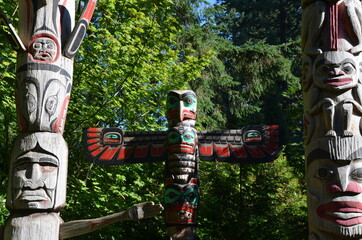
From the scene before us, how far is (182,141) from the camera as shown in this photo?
23.0ft

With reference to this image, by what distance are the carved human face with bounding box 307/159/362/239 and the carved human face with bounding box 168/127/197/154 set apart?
2699 millimetres

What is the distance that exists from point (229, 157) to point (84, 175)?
11.6 feet

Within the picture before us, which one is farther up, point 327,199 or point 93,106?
point 93,106

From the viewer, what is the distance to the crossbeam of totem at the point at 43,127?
443 cm

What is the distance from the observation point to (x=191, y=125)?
7.34m

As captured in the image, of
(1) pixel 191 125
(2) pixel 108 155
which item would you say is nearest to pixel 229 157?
(1) pixel 191 125

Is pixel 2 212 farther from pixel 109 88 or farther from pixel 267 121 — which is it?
pixel 267 121

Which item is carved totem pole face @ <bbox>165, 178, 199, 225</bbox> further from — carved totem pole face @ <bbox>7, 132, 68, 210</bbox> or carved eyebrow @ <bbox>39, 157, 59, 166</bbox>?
carved eyebrow @ <bbox>39, 157, 59, 166</bbox>

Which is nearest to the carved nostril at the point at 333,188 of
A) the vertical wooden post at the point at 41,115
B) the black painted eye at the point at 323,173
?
the black painted eye at the point at 323,173

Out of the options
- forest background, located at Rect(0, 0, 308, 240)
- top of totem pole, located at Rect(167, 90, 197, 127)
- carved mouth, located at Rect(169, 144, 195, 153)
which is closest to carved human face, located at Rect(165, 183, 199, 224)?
carved mouth, located at Rect(169, 144, 195, 153)

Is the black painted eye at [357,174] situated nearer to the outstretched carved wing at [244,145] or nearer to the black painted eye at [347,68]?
the black painted eye at [347,68]

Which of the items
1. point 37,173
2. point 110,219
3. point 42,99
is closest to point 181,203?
point 110,219

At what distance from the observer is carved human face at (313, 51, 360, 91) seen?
464 cm

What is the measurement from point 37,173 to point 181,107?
10.5 feet
